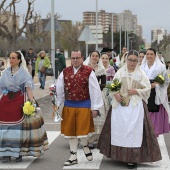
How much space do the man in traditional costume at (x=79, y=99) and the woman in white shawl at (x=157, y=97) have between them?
191 centimetres

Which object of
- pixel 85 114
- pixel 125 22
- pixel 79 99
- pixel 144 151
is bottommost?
pixel 144 151

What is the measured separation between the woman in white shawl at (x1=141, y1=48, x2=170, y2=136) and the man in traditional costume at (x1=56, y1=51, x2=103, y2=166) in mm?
1914

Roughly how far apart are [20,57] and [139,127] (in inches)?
84.6

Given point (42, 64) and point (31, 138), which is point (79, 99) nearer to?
point (31, 138)

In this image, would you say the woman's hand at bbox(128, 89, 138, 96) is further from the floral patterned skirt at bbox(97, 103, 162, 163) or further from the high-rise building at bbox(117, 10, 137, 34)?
the high-rise building at bbox(117, 10, 137, 34)

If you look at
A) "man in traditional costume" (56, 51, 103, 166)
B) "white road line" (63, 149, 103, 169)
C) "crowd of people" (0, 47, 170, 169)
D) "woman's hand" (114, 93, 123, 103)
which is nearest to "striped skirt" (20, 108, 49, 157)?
"crowd of people" (0, 47, 170, 169)

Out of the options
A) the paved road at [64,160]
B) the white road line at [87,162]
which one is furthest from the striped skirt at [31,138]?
the white road line at [87,162]

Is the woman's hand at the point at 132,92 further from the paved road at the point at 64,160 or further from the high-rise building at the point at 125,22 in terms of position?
the high-rise building at the point at 125,22

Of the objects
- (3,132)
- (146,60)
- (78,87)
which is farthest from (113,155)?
(146,60)

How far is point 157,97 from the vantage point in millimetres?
9320

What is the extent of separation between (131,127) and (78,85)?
982 mm

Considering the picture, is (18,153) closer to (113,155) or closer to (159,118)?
(113,155)

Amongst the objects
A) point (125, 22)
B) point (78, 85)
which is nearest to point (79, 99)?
point (78, 85)

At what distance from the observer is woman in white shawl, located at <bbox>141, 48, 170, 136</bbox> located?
933 centimetres
